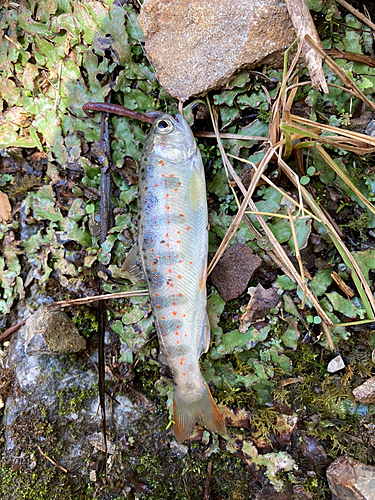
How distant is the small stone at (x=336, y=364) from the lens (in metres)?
2.33

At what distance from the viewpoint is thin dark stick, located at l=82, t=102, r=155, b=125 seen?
8.26 feet

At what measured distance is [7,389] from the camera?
2848mm

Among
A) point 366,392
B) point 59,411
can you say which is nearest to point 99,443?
point 59,411

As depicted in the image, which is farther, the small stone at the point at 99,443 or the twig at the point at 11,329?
the twig at the point at 11,329

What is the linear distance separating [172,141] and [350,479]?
2.57 meters

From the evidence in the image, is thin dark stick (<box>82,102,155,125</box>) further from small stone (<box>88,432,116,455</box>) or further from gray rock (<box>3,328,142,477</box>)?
small stone (<box>88,432,116,455</box>)

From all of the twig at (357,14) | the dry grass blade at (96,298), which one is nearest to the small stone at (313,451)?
the dry grass blade at (96,298)

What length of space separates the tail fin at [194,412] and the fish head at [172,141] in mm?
1614

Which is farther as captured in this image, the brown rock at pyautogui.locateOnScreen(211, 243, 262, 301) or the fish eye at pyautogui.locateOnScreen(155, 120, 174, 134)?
the brown rock at pyautogui.locateOnScreen(211, 243, 262, 301)

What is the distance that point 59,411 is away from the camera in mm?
2746

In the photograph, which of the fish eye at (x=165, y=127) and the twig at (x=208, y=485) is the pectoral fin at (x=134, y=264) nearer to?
the fish eye at (x=165, y=127)

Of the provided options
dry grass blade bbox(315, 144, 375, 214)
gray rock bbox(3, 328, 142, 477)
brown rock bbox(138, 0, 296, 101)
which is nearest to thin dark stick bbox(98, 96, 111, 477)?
gray rock bbox(3, 328, 142, 477)

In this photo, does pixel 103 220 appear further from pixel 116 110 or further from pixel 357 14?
pixel 357 14

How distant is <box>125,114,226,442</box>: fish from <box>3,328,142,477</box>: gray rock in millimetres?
680
